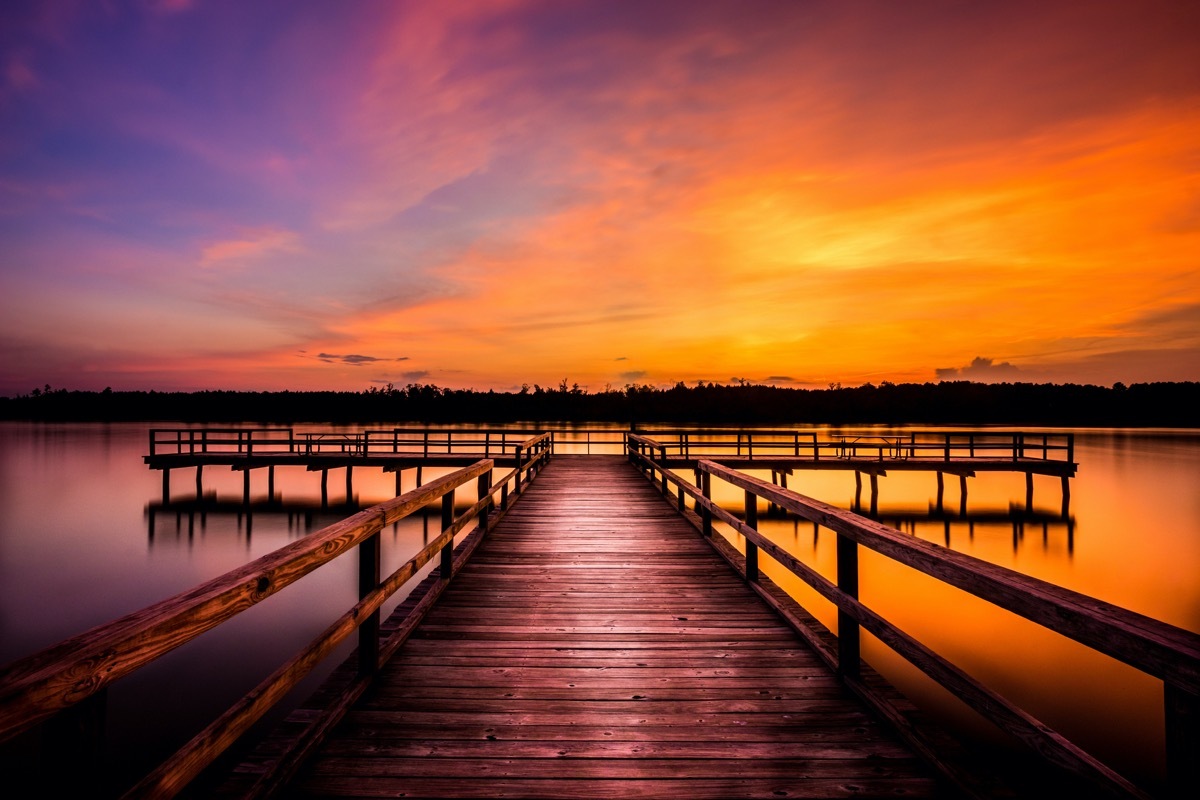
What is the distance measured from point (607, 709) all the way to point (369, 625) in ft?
4.92

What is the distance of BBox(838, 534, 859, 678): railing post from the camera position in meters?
3.00

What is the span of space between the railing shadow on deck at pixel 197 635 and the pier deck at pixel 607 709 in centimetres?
31

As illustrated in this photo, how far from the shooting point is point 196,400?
118375 mm

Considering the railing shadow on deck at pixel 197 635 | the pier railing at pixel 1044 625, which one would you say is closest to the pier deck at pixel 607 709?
the railing shadow on deck at pixel 197 635

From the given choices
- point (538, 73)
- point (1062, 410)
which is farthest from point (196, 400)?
point (1062, 410)

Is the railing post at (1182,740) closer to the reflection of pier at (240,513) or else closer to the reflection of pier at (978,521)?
the reflection of pier at (978,521)

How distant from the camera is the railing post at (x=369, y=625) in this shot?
295 cm

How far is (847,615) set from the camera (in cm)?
302

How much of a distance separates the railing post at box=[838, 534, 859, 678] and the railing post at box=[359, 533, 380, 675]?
275 centimetres

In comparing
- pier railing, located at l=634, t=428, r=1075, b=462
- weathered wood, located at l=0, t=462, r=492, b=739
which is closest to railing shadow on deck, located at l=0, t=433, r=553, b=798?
weathered wood, located at l=0, t=462, r=492, b=739

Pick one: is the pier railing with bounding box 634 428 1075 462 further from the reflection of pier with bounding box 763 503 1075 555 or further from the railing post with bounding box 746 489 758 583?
the railing post with bounding box 746 489 758 583

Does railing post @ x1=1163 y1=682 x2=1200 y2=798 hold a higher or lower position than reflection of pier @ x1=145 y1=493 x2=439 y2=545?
higher

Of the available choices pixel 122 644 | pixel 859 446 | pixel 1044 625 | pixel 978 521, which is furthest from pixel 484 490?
pixel 978 521

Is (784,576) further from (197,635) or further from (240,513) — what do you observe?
(240,513)
